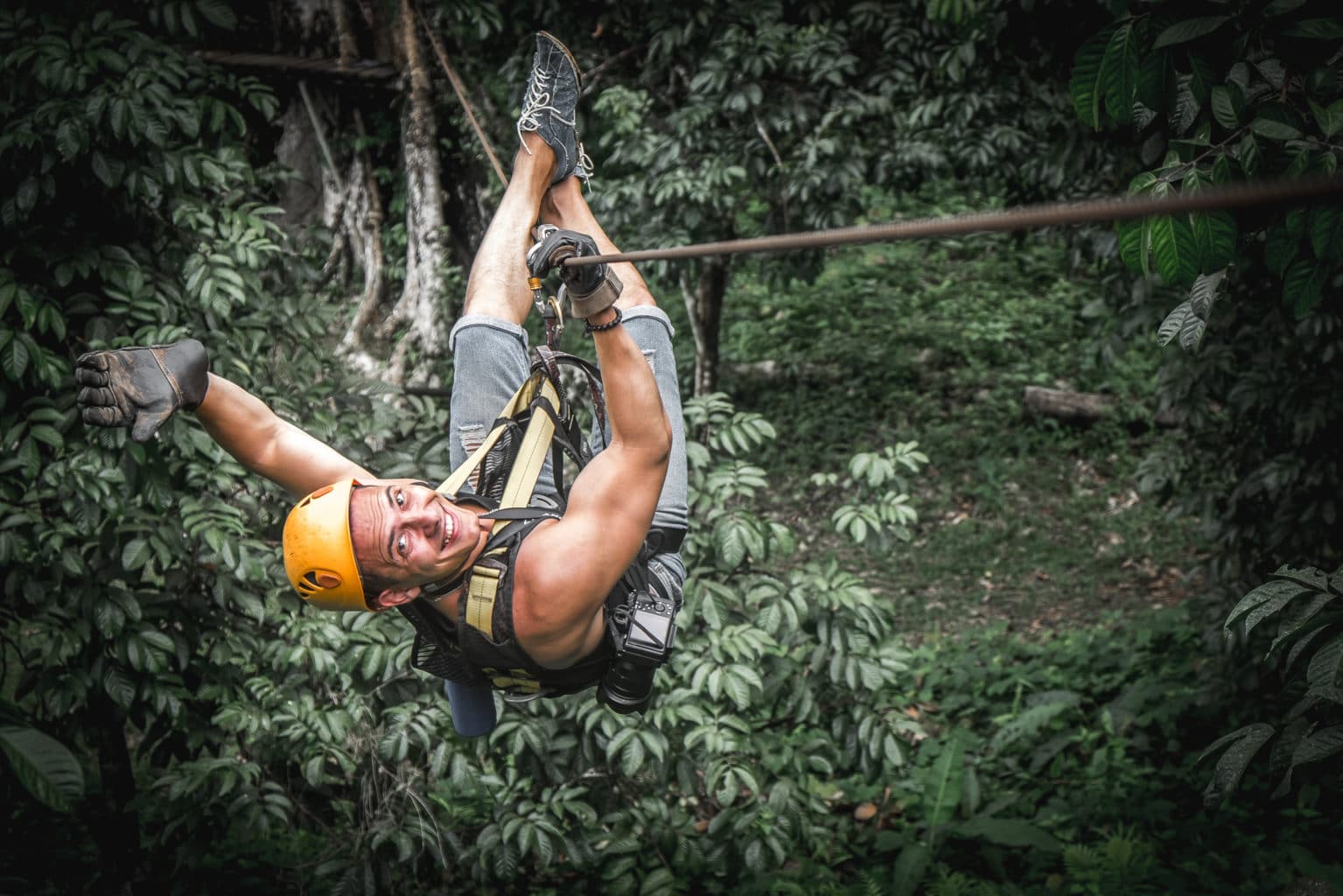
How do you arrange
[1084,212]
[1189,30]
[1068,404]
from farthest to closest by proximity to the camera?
1. [1068,404]
2. [1189,30]
3. [1084,212]

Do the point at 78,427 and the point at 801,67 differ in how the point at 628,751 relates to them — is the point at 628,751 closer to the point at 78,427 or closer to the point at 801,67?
the point at 78,427

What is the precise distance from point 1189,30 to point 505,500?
164cm

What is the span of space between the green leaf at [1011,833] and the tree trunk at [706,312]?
3150 millimetres

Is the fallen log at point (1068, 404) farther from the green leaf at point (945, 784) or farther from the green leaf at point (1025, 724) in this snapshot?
the green leaf at point (945, 784)

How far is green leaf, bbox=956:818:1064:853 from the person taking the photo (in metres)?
4.46

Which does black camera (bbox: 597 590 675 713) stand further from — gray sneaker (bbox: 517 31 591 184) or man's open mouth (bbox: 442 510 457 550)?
gray sneaker (bbox: 517 31 591 184)

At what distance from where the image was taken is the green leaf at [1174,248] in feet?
6.31

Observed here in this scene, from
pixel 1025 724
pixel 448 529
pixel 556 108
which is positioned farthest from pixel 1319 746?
pixel 1025 724

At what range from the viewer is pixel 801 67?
523 centimetres

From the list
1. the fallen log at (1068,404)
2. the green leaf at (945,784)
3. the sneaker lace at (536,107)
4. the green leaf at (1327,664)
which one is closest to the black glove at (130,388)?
the sneaker lace at (536,107)

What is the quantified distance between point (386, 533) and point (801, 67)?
3976 millimetres

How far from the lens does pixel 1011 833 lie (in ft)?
14.9

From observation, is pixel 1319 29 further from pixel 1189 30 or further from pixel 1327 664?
pixel 1327 664

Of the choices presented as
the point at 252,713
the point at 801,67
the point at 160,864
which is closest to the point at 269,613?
the point at 252,713
